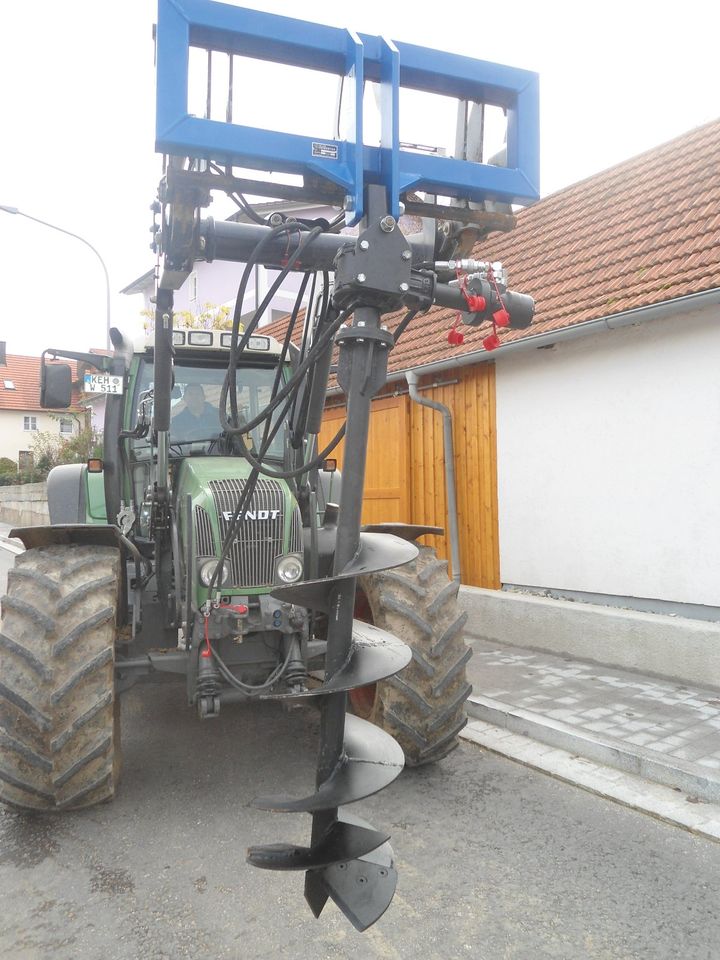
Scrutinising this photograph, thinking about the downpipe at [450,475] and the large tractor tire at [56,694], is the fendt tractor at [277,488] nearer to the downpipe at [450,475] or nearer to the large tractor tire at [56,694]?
the large tractor tire at [56,694]

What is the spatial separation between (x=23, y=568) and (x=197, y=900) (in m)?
1.78

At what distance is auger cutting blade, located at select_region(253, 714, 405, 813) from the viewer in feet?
7.34

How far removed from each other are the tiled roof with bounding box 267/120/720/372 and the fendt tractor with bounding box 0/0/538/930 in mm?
2250

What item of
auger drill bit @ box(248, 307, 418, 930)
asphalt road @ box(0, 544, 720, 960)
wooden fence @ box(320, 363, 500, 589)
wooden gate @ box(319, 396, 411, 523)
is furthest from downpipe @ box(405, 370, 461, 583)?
auger drill bit @ box(248, 307, 418, 930)

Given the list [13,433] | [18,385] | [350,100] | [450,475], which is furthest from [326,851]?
[18,385]

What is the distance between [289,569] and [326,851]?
1.78m

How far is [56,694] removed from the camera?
131 inches

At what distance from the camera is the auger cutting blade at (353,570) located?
214 cm

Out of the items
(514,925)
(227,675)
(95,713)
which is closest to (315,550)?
(227,675)

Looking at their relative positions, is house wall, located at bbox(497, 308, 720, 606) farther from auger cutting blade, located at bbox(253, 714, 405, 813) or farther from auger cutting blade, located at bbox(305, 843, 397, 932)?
auger cutting blade, located at bbox(305, 843, 397, 932)

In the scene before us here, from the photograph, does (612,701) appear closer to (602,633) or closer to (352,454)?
(602,633)

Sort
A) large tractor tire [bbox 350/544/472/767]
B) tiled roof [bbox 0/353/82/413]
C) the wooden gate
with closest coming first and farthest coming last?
large tractor tire [bbox 350/544/472/767], the wooden gate, tiled roof [bbox 0/353/82/413]

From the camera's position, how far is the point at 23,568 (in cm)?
366

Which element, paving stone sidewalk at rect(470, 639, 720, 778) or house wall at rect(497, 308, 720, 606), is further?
house wall at rect(497, 308, 720, 606)
